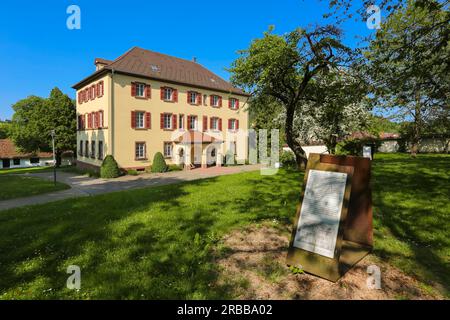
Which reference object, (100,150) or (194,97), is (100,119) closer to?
(100,150)

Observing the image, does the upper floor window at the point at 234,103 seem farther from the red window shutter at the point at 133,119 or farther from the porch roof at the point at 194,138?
the red window shutter at the point at 133,119

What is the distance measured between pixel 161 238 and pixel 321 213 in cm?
353

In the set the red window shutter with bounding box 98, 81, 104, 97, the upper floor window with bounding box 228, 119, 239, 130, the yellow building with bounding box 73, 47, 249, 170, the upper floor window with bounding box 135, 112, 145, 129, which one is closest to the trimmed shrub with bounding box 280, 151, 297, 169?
the yellow building with bounding box 73, 47, 249, 170

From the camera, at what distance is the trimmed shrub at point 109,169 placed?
64.2ft

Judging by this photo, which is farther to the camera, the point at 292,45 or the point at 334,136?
the point at 334,136

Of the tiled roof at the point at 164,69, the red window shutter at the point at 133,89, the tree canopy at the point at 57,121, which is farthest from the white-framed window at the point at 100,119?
the tree canopy at the point at 57,121

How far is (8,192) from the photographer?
12625 mm

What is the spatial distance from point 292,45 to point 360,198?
30.4 ft

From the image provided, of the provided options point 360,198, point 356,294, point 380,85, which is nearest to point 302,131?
point 380,85

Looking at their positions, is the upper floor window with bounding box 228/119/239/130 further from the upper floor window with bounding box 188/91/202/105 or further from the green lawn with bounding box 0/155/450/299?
the green lawn with bounding box 0/155/450/299

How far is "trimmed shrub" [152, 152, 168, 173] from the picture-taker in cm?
2264

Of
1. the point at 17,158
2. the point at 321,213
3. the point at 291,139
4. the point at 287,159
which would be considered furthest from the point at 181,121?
the point at 17,158
